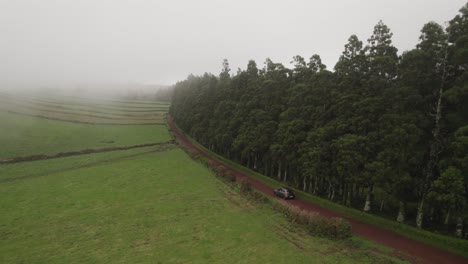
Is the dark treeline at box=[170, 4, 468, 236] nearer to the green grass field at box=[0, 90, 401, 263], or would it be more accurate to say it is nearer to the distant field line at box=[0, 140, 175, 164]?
the green grass field at box=[0, 90, 401, 263]

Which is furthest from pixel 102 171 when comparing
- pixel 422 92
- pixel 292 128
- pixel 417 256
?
pixel 422 92

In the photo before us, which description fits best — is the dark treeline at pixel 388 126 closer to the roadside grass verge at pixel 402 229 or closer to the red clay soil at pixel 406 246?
the roadside grass verge at pixel 402 229

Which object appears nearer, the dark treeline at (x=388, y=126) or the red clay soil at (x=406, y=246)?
the red clay soil at (x=406, y=246)

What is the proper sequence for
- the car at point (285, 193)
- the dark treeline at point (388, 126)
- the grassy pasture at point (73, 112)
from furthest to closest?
the grassy pasture at point (73, 112) → the car at point (285, 193) → the dark treeline at point (388, 126)

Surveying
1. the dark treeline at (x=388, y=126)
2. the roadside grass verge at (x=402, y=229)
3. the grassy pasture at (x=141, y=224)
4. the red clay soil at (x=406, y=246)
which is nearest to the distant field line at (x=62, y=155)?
the grassy pasture at (x=141, y=224)

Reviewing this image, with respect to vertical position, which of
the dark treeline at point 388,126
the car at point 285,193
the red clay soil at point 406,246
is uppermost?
the dark treeline at point 388,126

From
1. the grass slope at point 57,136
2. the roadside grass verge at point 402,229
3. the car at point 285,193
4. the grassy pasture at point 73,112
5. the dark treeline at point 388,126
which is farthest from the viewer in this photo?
the grassy pasture at point 73,112

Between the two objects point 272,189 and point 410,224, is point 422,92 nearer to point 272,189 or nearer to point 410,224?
point 410,224
